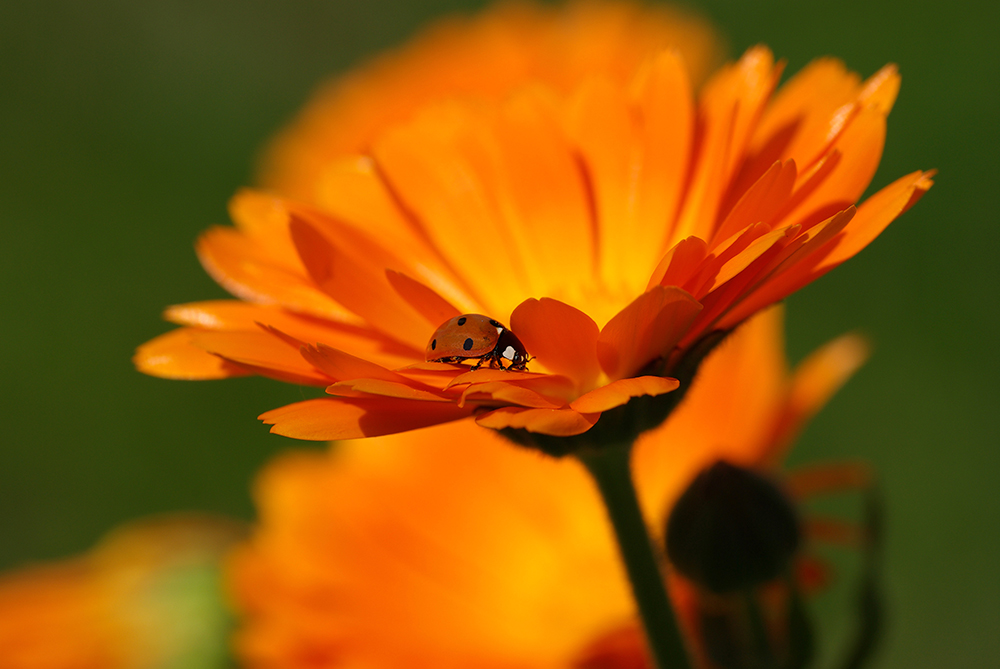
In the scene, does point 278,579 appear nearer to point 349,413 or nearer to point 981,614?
point 349,413

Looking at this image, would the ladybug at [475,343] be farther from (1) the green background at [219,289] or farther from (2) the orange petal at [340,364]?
(1) the green background at [219,289]

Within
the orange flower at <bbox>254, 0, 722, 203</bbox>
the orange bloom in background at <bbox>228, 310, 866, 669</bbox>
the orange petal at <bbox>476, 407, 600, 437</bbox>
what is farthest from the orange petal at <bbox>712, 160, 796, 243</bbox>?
the orange flower at <bbox>254, 0, 722, 203</bbox>

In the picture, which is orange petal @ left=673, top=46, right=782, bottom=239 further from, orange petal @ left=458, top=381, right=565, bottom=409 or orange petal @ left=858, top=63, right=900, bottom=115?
orange petal @ left=458, top=381, right=565, bottom=409

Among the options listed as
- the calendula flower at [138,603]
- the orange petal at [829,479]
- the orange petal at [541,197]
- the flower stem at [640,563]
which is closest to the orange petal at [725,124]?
the orange petal at [541,197]

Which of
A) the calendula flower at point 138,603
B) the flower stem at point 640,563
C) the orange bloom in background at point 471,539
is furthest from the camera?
the calendula flower at point 138,603

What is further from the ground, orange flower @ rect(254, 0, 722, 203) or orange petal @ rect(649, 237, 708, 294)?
orange flower @ rect(254, 0, 722, 203)

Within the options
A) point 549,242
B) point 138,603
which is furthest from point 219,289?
point 549,242
